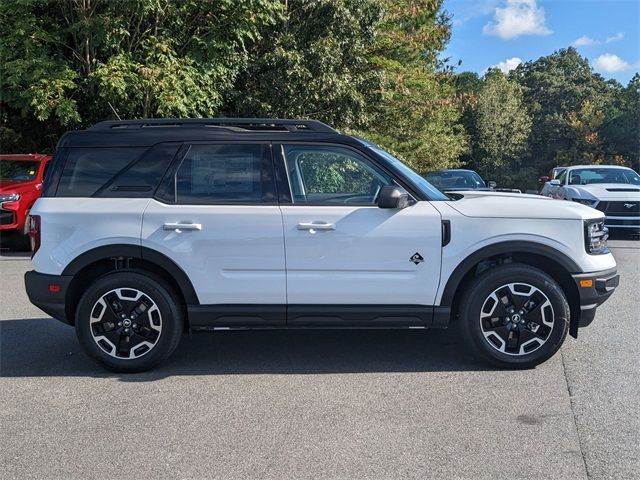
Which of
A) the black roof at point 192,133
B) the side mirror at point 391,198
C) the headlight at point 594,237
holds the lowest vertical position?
the headlight at point 594,237

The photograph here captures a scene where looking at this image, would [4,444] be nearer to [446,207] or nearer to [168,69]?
[446,207]

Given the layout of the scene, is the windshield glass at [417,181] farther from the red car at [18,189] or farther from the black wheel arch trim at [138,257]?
the red car at [18,189]

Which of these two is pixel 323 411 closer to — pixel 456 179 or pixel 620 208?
pixel 620 208

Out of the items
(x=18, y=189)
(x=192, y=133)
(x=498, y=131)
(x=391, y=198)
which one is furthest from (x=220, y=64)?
(x=498, y=131)

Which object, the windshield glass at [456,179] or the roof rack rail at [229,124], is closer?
the roof rack rail at [229,124]

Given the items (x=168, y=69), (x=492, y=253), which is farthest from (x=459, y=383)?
(x=168, y=69)

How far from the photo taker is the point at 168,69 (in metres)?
13.4

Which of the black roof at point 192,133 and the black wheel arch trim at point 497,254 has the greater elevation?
the black roof at point 192,133

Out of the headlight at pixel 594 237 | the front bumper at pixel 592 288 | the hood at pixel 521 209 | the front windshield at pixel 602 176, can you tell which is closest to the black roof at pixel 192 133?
the hood at pixel 521 209

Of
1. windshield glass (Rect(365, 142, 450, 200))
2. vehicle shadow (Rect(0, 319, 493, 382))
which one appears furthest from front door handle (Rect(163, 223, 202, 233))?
windshield glass (Rect(365, 142, 450, 200))

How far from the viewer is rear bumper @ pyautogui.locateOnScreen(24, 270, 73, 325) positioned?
16.1 feet

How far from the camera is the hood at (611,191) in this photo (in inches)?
526

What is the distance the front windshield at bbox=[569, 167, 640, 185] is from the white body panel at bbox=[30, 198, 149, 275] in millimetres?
12779

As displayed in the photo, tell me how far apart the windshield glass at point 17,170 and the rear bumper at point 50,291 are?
853 cm
